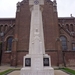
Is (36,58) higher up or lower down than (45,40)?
lower down

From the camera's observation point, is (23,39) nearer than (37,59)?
No

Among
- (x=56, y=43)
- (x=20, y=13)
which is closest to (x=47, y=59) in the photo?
(x=56, y=43)

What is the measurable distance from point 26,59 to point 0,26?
99.2ft

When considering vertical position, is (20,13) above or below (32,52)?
above

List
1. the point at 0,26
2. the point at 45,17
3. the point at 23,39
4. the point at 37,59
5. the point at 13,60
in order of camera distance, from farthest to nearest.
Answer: the point at 0,26 → the point at 45,17 → the point at 23,39 → the point at 13,60 → the point at 37,59

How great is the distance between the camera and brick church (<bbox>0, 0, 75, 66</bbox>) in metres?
Answer: 24.4

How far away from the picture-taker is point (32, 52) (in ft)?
33.8

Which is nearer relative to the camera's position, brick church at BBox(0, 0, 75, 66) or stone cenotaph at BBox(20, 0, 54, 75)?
stone cenotaph at BBox(20, 0, 54, 75)

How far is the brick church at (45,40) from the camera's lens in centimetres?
2441

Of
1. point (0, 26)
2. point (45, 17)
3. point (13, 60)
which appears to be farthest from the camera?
point (0, 26)

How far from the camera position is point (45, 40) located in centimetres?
2595

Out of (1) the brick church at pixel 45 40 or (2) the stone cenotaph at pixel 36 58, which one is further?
(1) the brick church at pixel 45 40

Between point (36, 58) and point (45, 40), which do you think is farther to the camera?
point (45, 40)

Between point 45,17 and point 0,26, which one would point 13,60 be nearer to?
point 45,17
